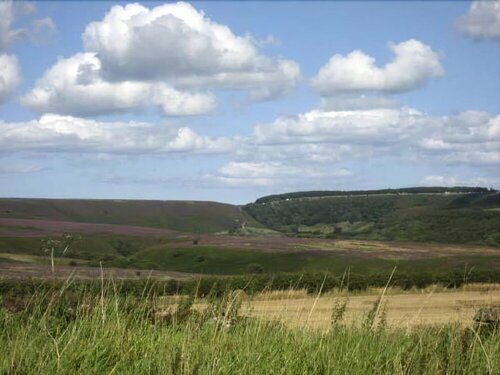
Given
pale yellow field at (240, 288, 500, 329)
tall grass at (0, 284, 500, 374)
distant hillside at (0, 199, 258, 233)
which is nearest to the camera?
tall grass at (0, 284, 500, 374)

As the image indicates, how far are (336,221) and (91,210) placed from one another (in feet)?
186

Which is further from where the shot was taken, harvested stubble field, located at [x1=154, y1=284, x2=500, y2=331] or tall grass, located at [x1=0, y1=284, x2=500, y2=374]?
harvested stubble field, located at [x1=154, y1=284, x2=500, y2=331]

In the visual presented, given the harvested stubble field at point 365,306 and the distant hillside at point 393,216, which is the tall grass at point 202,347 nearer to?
the harvested stubble field at point 365,306

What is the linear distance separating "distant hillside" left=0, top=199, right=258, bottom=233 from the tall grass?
309ft

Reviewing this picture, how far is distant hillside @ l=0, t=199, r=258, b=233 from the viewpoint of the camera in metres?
110

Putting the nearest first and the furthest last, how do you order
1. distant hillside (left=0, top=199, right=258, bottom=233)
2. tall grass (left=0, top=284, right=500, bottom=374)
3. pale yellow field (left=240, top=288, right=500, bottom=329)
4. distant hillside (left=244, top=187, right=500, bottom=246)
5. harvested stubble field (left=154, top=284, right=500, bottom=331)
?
1. tall grass (left=0, top=284, right=500, bottom=374)
2. pale yellow field (left=240, top=288, right=500, bottom=329)
3. harvested stubble field (left=154, top=284, right=500, bottom=331)
4. distant hillside (left=244, top=187, right=500, bottom=246)
5. distant hillside (left=0, top=199, right=258, bottom=233)

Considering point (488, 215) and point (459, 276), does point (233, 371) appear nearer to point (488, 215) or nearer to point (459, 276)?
point (459, 276)

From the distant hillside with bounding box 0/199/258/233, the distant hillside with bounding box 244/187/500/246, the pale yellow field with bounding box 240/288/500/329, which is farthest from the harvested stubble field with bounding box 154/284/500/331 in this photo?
the distant hillside with bounding box 0/199/258/233

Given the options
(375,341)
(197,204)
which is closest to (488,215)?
(197,204)

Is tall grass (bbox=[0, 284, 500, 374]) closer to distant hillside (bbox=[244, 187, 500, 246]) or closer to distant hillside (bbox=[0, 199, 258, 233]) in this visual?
distant hillside (bbox=[244, 187, 500, 246])

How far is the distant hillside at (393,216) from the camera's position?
331 feet

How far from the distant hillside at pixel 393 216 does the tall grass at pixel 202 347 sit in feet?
282

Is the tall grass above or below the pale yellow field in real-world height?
above

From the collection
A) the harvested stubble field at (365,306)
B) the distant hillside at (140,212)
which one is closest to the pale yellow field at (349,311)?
the harvested stubble field at (365,306)
